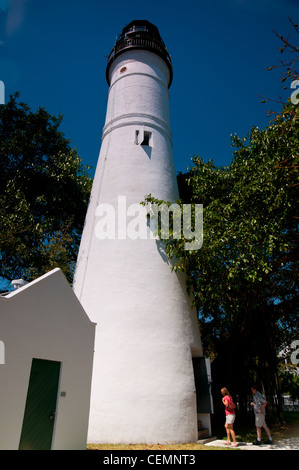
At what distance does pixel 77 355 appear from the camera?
6801 millimetres

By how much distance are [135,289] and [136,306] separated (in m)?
0.57

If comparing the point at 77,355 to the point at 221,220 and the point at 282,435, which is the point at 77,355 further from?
the point at 282,435

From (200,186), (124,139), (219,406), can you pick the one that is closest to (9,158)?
(124,139)

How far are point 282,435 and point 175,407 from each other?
187 inches

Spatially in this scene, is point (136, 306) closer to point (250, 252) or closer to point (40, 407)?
point (250, 252)

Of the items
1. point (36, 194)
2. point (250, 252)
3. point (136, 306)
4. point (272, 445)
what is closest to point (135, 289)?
point (136, 306)

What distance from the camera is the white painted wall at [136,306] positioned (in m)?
8.43

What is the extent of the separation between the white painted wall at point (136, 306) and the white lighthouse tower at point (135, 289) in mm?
28

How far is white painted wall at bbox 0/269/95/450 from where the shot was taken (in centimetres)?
521

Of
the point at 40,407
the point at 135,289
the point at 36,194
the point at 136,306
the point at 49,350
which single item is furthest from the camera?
the point at 36,194

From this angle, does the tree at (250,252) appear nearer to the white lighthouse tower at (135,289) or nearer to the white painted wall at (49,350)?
the white lighthouse tower at (135,289)

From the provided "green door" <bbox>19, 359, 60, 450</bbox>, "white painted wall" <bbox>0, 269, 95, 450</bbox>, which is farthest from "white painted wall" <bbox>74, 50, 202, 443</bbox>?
"green door" <bbox>19, 359, 60, 450</bbox>

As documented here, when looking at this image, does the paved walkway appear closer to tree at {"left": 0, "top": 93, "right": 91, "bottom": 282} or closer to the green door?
the green door

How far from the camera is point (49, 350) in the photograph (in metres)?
6.16
